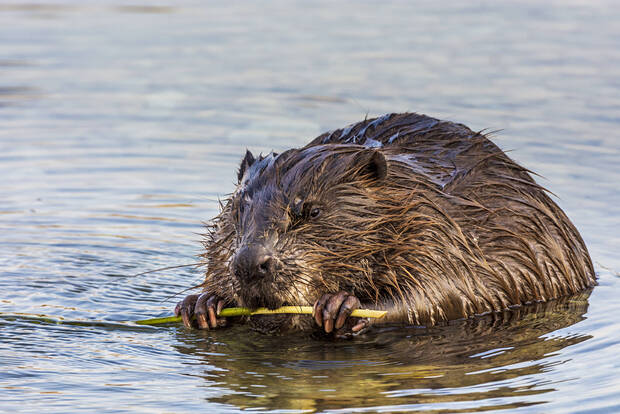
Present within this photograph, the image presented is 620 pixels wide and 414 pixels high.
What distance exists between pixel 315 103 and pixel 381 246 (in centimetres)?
524

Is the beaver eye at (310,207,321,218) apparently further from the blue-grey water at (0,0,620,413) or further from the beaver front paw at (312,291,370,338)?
the blue-grey water at (0,0,620,413)

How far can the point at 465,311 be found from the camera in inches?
207

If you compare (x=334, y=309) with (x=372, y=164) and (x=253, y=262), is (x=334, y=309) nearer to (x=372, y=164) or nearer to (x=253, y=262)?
(x=253, y=262)

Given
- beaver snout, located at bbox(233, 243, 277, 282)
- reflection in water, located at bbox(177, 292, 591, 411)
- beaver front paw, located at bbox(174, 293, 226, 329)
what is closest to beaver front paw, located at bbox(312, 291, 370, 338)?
reflection in water, located at bbox(177, 292, 591, 411)

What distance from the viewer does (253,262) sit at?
4609 mm

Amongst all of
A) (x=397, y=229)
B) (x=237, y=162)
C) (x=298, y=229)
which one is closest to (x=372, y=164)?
(x=397, y=229)

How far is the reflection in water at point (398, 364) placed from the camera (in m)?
4.21

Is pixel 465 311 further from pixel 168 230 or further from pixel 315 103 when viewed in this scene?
pixel 315 103

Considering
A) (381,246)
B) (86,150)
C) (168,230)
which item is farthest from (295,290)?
(86,150)

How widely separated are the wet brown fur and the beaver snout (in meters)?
0.04

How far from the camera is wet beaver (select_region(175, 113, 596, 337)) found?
4.82m

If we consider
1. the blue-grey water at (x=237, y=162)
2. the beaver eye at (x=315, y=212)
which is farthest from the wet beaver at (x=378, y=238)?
the blue-grey water at (x=237, y=162)

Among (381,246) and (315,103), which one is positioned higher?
(315,103)

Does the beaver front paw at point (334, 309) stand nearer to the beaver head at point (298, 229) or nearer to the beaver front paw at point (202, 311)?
the beaver head at point (298, 229)
